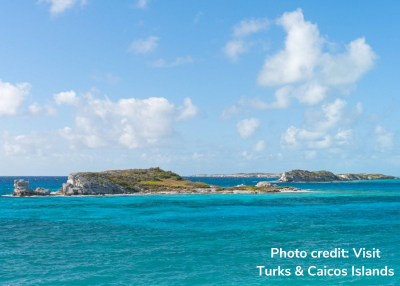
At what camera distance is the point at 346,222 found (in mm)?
59312

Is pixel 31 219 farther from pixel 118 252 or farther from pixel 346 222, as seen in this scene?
pixel 346 222

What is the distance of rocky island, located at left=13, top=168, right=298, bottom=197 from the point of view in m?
133

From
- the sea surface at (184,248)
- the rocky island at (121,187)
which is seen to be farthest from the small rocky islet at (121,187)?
the sea surface at (184,248)

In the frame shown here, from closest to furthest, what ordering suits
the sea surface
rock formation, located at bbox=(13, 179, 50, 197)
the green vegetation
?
the sea surface
rock formation, located at bbox=(13, 179, 50, 197)
the green vegetation

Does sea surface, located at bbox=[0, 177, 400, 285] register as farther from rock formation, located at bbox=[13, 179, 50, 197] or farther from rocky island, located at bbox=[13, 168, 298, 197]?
rock formation, located at bbox=[13, 179, 50, 197]

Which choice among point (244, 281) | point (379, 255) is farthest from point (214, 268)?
point (379, 255)

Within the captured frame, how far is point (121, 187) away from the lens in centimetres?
14212

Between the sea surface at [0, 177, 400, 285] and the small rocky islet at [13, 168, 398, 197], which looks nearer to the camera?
the sea surface at [0, 177, 400, 285]

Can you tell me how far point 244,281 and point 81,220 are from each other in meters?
44.7

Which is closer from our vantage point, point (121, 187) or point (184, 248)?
point (184, 248)

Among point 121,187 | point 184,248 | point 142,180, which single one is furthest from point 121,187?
point 184,248

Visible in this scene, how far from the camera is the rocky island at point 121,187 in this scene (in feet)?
436

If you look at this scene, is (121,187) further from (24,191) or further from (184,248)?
(184,248)

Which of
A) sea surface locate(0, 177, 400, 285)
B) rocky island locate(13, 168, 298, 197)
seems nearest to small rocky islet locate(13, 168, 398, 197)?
rocky island locate(13, 168, 298, 197)
